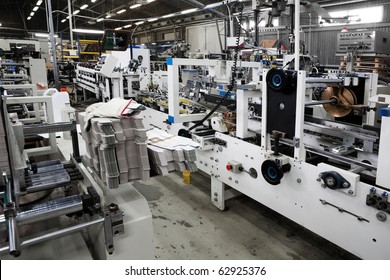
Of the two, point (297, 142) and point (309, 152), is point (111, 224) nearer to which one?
point (297, 142)

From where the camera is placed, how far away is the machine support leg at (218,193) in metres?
2.79

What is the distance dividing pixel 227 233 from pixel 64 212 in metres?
1.64

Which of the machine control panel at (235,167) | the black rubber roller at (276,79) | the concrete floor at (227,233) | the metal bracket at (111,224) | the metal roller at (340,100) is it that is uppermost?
the black rubber roller at (276,79)

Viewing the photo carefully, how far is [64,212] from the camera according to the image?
1121 mm

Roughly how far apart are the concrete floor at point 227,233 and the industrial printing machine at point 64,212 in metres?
1.02

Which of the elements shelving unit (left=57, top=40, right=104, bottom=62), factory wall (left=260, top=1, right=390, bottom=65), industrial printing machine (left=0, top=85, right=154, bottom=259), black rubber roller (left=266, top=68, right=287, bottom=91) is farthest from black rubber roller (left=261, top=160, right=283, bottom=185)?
shelving unit (left=57, top=40, right=104, bottom=62)

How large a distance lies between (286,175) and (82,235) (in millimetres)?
1316

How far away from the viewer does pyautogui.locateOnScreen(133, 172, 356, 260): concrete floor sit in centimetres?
226

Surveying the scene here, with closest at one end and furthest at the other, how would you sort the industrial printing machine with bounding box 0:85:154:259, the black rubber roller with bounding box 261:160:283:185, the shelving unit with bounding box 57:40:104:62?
1. the industrial printing machine with bounding box 0:85:154:259
2. the black rubber roller with bounding box 261:160:283:185
3. the shelving unit with bounding box 57:40:104:62

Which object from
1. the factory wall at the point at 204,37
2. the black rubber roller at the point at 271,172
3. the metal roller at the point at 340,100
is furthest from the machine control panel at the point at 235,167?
the factory wall at the point at 204,37

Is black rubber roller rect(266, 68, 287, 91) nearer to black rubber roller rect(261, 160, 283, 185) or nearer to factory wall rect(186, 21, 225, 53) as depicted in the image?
black rubber roller rect(261, 160, 283, 185)

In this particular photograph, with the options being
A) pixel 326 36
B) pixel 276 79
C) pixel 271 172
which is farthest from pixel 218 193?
pixel 326 36

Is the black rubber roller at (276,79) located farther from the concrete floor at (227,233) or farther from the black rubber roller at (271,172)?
the concrete floor at (227,233)

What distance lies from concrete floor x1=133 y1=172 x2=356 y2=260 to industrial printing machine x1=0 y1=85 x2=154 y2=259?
102 cm
